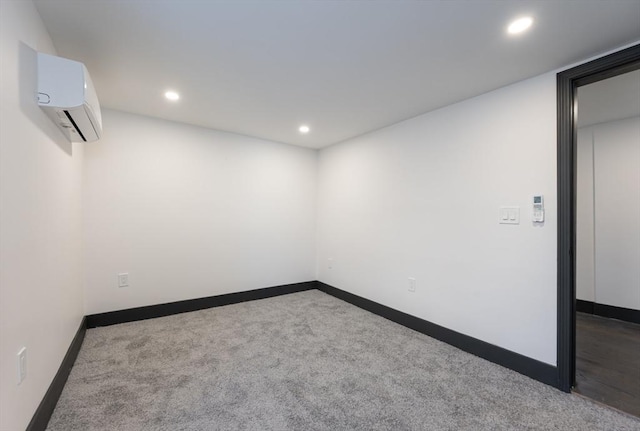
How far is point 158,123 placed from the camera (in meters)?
3.31

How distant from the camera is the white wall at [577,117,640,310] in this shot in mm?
3203

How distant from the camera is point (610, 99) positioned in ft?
8.89

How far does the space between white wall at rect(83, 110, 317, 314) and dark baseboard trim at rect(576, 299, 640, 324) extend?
12.5ft

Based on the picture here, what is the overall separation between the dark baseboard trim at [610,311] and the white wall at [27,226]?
537cm

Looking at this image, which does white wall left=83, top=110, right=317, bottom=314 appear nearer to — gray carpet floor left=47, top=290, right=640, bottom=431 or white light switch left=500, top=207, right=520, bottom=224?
gray carpet floor left=47, top=290, right=640, bottom=431

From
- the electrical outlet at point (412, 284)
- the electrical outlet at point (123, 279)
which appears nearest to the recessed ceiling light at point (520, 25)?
the electrical outlet at point (412, 284)

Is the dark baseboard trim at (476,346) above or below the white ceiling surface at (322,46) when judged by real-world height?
below

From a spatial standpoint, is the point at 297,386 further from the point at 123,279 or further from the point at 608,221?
the point at 608,221

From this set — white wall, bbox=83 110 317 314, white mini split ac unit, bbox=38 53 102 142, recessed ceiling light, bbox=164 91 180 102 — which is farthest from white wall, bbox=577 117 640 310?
white mini split ac unit, bbox=38 53 102 142

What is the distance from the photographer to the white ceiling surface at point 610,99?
2.37m

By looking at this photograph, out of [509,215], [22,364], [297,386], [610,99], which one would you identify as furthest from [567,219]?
[22,364]

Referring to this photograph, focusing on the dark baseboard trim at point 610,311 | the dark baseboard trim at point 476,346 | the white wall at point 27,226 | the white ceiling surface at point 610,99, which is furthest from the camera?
the dark baseboard trim at point 610,311

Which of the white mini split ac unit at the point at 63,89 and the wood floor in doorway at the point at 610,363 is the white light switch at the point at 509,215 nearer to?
the wood floor in doorway at the point at 610,363

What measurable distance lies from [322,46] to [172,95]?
65.8 inches
